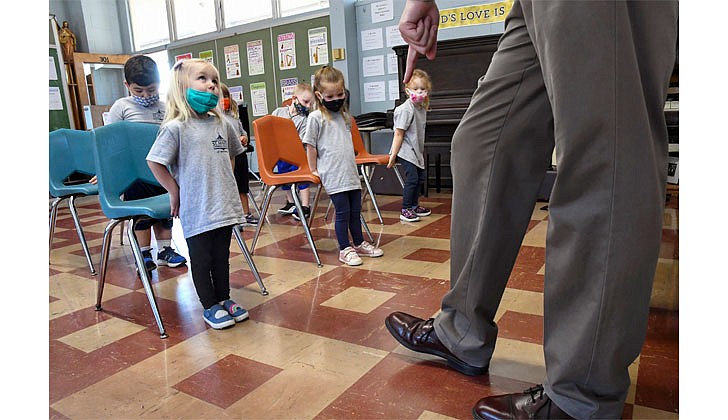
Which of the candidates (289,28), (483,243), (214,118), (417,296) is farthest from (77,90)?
(483,243)

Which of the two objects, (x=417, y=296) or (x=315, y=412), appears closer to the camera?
(x=315, y=412)

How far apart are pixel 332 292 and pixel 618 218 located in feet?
4.12

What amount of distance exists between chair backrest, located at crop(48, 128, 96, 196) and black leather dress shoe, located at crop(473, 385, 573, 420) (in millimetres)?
2413

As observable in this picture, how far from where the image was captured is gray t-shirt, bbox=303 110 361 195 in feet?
7.59

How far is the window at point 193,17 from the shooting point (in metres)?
6.58

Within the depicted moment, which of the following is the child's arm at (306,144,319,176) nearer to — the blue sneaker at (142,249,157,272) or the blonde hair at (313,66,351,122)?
the blonde hair at (313,66,351,122)

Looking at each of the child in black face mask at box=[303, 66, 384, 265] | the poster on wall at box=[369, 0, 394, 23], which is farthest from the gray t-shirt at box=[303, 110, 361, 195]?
the poster on wall at box=[369, 0, 394, 23]

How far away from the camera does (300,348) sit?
1.40 metres

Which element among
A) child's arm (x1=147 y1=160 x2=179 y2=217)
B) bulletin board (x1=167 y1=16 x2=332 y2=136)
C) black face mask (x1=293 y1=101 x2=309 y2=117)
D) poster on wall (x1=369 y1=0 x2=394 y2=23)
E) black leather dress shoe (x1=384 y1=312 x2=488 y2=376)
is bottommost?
black leather dress shoe (x1=384 y1=312 x2=488 y2=376)

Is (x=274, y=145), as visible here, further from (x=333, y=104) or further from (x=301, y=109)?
(x=301, y=109)

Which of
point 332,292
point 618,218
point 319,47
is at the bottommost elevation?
point 332,292

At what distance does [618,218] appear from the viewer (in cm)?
77

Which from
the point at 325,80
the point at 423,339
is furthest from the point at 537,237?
the point at 423,339
